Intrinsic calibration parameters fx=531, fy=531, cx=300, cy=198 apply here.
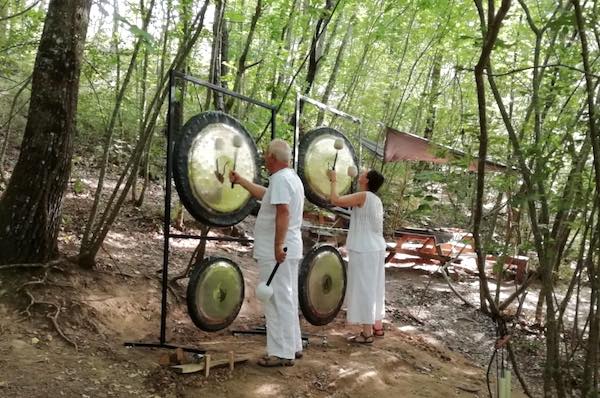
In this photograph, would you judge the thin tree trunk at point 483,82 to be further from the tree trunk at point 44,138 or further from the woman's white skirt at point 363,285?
the tree trunk at point 44,138

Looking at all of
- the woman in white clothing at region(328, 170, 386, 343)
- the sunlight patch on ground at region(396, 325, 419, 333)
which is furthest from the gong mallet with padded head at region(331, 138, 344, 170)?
the sunlight patch on ground at region(396, 325, 419, 333)

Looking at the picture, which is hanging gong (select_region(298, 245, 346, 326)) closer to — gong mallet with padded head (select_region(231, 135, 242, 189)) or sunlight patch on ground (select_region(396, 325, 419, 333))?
sunlight patch on ground (select_region(396, 325, 419, 333))

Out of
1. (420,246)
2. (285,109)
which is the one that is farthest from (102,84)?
(420,246)

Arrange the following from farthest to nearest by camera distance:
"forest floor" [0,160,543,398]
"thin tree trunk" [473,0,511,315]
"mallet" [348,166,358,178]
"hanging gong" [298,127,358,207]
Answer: "mallet" [348,166,358,178]
"hanging gong" [298,127,358,207]
"forest floor" [0,160,543,398]
"thin tree trunk" [473,0,511,315]

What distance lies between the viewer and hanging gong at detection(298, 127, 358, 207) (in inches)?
202

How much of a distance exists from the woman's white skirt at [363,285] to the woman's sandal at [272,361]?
1.12 meters

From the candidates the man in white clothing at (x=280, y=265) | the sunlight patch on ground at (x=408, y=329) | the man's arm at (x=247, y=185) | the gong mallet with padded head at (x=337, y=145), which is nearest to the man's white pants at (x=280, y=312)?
the man in white clothing at (x=280, y=265)

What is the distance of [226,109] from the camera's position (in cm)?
582

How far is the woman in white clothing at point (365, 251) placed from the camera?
4.80m

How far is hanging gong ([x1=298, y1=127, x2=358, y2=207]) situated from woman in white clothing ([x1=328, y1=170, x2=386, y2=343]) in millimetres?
288

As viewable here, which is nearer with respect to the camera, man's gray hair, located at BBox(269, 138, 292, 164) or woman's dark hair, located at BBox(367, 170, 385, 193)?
man's gray hair, located at BBox(269, 138, 292, 164)

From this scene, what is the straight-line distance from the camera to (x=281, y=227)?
3.72 metres

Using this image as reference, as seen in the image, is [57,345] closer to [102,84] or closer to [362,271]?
[362,271]

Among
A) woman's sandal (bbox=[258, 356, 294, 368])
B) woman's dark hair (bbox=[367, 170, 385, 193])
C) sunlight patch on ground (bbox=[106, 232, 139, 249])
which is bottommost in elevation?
woman's sandal (bbox=[258, 356, 294, 368])
